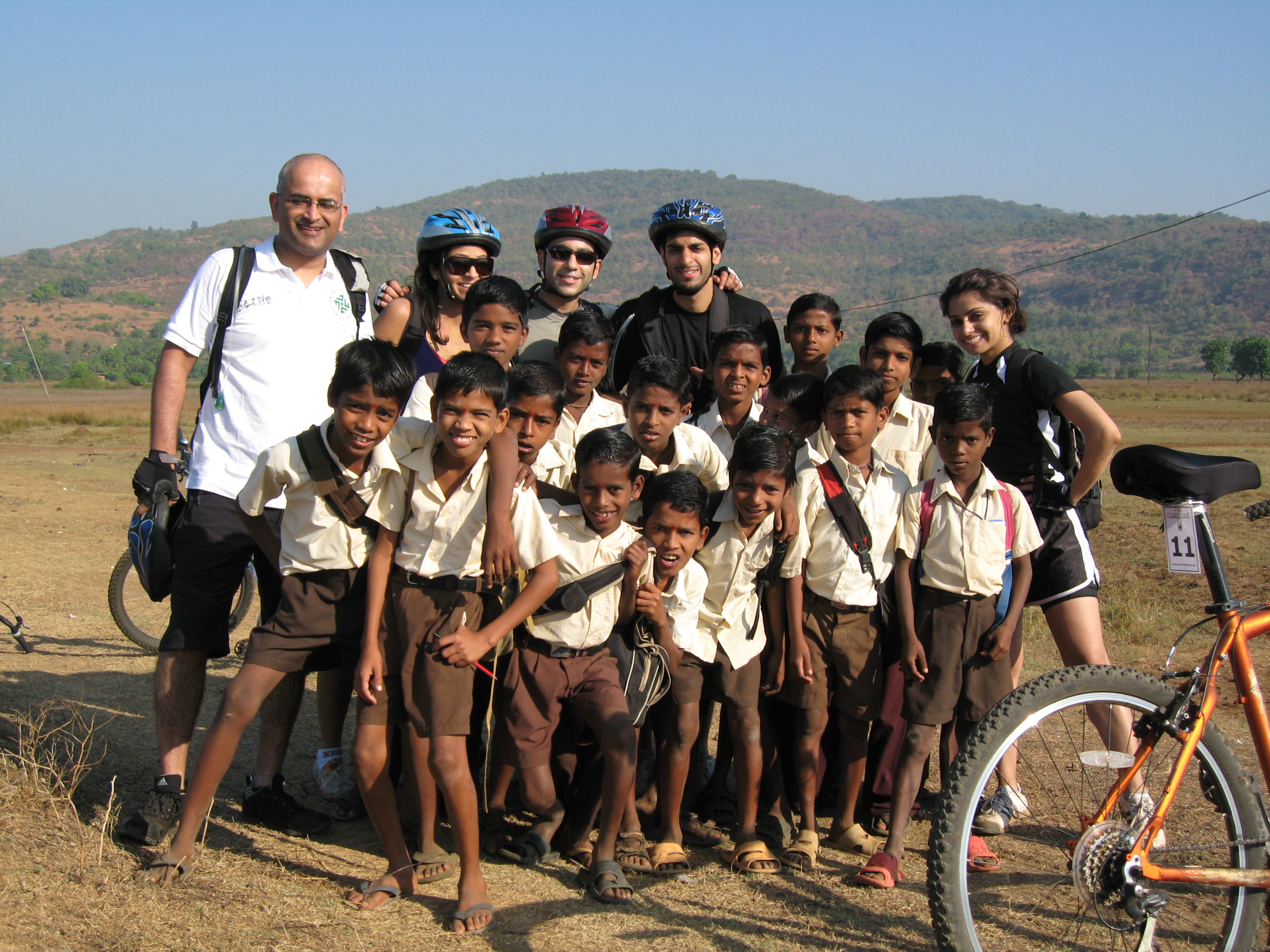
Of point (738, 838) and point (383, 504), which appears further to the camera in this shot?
point (738, 838)

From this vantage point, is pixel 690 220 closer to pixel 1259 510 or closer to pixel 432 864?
pixel 1259 510

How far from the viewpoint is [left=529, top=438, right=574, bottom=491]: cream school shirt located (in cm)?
411

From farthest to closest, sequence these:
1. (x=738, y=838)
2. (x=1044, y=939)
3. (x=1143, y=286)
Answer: (x=1143, y=286)
(x=738, y=838)
(x=1044, y=939)

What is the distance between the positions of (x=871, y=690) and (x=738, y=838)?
0.78 m

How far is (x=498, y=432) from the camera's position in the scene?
3.59 meters

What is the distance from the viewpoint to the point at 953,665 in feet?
12.6

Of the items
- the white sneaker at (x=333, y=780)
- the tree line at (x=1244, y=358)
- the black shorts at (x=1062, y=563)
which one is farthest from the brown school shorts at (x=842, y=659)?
the tree line at (x=1244, y=358)

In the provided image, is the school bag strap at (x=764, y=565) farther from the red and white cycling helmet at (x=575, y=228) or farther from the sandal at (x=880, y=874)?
the red and white cycling helmet at (x=575, y=228)

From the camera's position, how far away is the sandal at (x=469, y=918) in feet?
10.5

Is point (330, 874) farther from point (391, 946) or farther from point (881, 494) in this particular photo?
point (881, 494)

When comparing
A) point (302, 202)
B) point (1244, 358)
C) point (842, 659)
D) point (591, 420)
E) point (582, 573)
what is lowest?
point (842, 659)

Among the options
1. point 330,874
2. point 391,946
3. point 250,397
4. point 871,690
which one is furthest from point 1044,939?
point 250,397

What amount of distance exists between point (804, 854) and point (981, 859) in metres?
0.65

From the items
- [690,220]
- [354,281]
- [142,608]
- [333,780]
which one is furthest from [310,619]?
[142,608]
